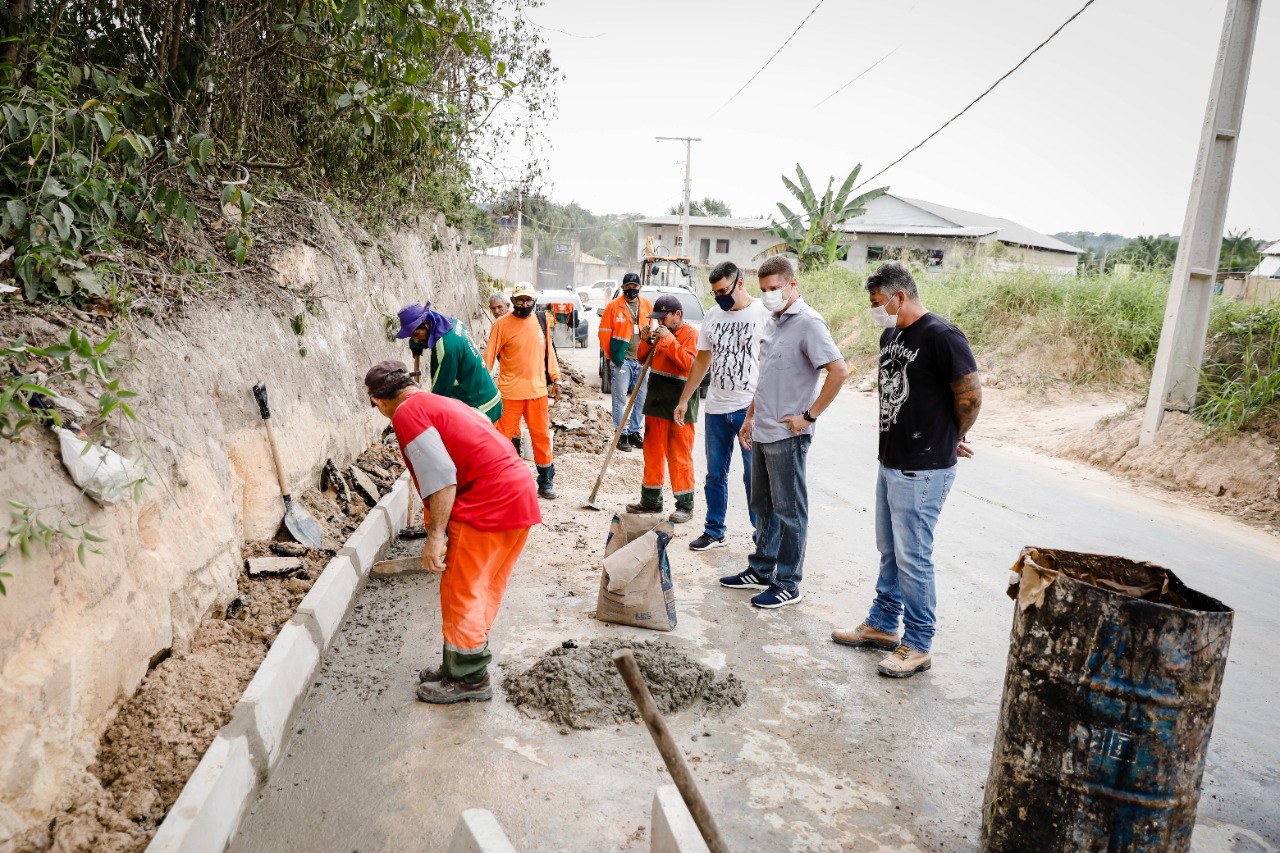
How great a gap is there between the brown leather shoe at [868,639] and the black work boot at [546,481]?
11.4ft

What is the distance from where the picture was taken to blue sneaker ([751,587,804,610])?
4.98m

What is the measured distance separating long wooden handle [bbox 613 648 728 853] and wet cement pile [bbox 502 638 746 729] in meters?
1.51

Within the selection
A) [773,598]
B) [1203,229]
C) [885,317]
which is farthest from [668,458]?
[1203,229]

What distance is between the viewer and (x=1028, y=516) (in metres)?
7.51

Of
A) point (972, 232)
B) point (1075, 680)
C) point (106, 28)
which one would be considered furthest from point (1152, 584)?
point (972, 232)

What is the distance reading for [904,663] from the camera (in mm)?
4109

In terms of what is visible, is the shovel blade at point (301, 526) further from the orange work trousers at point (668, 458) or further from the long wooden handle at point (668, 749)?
the long wooden handle at point (668, 749)

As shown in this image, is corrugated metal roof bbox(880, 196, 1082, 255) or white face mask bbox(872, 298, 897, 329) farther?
corrugated metal roof bbox(880, 196, 1082, 255)

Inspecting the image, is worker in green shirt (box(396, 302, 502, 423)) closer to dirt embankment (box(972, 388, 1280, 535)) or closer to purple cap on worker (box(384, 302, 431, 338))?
purple cap on worker (box(384, 302, 431, 338))

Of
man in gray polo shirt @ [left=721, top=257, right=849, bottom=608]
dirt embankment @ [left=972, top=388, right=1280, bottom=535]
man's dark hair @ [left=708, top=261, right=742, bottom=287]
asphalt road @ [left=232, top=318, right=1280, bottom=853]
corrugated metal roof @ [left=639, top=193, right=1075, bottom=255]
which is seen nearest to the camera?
asphalt road @ [left=232, top=318, right=1280, bottom=853]

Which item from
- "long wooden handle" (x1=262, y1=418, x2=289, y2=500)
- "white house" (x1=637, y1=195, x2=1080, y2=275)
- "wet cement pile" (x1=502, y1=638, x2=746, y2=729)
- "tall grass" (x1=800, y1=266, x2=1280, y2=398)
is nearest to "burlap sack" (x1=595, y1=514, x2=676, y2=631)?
"wet cement pile" (x1=502, y1=638, x2=746, y2=729)

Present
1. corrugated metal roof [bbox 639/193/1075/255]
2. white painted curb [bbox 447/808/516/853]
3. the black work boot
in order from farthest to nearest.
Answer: corrugated metal roof [bbox 639/193/1075/255]
the black work boot
white painted curb [bbox 447/808/516/853]

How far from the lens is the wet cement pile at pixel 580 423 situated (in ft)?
31.2

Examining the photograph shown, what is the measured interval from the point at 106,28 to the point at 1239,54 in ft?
36.3
